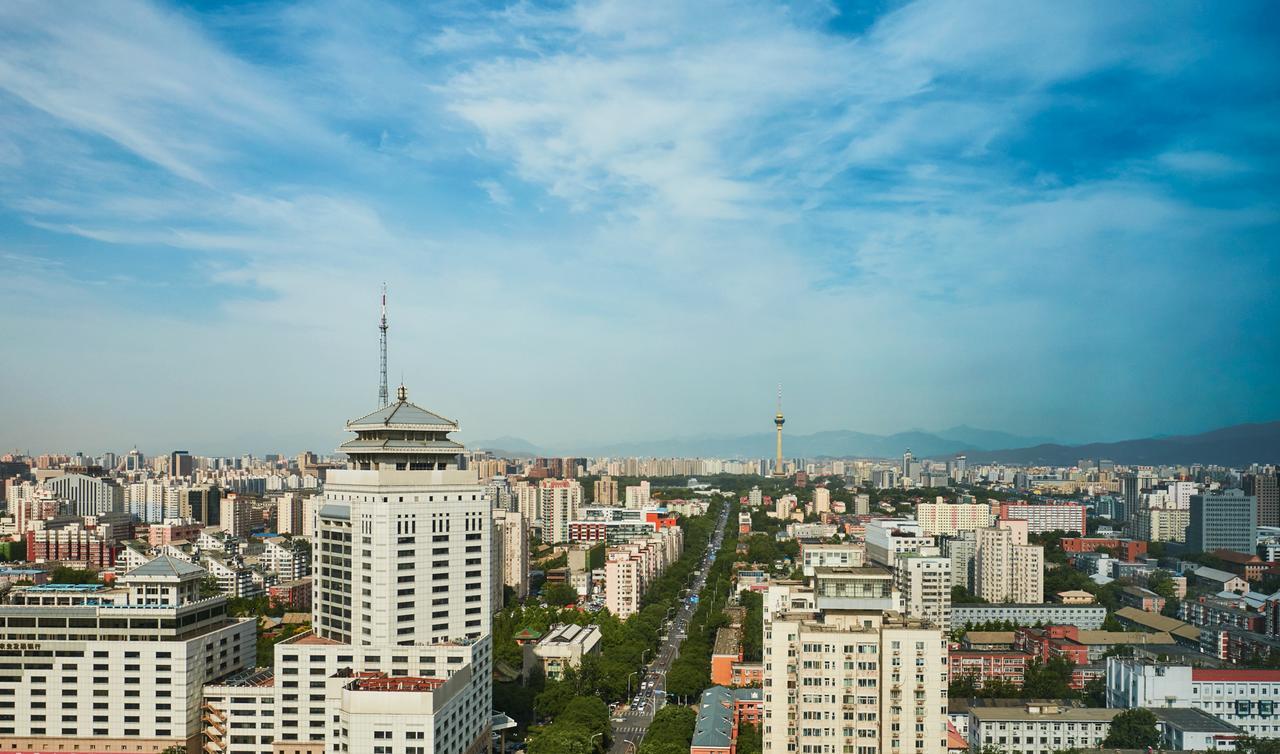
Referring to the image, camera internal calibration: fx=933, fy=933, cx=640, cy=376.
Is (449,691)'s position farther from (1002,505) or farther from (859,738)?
(1002,505)

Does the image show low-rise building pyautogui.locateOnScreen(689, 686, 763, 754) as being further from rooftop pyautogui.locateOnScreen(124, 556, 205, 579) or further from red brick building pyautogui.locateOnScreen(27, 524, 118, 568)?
red brick building pyautogui.locateOnScreen(27, 524, 118, 568)

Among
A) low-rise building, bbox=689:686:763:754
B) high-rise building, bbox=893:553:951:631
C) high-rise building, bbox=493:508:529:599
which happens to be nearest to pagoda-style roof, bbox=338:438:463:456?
low-rise building, bbox=689:686:763:754

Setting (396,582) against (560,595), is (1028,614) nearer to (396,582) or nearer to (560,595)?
(560,595)

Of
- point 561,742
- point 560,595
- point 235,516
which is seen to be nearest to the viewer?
point 561,742

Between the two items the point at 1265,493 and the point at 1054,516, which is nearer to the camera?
the point at 1265,493

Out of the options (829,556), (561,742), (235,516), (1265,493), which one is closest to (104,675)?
(561,742)

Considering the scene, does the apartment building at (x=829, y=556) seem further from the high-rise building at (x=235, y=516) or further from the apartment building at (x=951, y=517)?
the high-rise building at (x=235, y=516)

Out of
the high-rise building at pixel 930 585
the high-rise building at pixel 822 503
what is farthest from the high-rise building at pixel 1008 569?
the high-rise building at pixel 822 503

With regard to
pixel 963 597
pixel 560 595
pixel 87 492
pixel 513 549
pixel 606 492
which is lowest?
pixel 560 595
